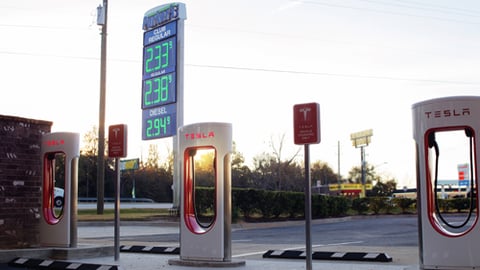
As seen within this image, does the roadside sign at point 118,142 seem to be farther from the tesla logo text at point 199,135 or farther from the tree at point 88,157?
the tree at point 88,157

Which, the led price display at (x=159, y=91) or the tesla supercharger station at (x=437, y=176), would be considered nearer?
the tesla supercharger station at (x=437, y=176)

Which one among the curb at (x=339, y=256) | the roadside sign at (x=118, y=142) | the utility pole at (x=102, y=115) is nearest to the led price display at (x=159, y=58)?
the utility pole at (x=102, y=115)

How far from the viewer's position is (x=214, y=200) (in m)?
11.1

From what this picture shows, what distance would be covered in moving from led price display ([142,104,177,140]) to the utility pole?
19.9ft

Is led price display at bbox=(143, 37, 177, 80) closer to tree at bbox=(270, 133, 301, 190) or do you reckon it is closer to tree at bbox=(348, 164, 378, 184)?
tree at bbox=(270, 133, 301, 190)

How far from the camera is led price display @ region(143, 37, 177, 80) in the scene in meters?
25.1

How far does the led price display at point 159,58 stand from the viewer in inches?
989

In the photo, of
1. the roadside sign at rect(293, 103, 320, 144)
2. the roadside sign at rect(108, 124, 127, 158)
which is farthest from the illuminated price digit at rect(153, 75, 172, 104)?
the roadside sign at rect(293, 103, 320, 144)

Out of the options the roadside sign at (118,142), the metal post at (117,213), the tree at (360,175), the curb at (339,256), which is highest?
the tree at (360,175)

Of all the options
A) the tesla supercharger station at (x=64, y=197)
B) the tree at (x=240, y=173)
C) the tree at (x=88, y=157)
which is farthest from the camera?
the tree at (x=88, y=157)

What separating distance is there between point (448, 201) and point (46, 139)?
1233 inches

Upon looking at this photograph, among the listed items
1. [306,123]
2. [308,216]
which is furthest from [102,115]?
[308,216]

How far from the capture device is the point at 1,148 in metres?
12.5

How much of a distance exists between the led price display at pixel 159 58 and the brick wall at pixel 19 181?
39.8 ft
